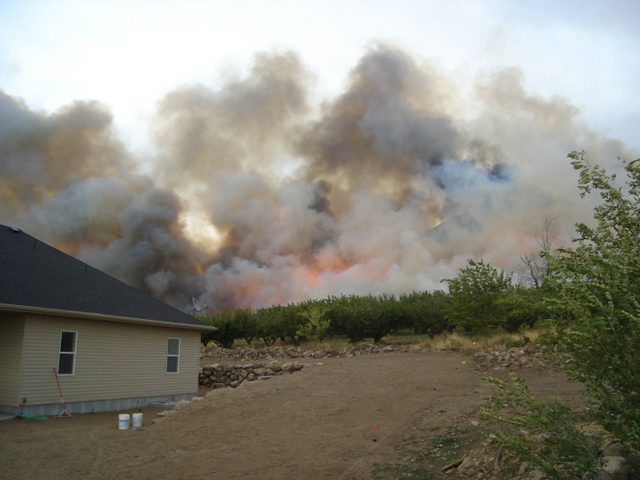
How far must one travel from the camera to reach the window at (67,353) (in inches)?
578

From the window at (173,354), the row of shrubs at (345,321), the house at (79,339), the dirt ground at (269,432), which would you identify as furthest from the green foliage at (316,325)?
the dirt ground at (269,432)

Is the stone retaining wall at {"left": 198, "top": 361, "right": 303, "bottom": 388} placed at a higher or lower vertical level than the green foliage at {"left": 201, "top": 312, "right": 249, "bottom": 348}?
lower

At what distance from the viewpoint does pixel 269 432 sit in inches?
448

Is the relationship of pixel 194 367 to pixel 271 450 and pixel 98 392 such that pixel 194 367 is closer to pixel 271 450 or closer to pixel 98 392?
pixel 98 392

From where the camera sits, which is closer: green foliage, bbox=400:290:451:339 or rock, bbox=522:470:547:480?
rock, bbox=522:470:547:480

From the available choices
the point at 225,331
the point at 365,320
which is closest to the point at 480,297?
the point at 365,320

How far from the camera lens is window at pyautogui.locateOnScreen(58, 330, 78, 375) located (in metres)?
14.7

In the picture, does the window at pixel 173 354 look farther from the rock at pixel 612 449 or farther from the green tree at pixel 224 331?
the green tree at pixel 224 331

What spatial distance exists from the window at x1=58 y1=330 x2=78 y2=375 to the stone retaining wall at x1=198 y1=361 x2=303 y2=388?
8.21 meters

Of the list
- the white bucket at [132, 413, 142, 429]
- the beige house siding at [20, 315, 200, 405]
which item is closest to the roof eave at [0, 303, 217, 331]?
the beige house siding at [20, 315, 200, 405]

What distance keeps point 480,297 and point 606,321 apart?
22.8 metres

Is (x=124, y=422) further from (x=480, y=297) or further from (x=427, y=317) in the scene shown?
(x=427, y=317)

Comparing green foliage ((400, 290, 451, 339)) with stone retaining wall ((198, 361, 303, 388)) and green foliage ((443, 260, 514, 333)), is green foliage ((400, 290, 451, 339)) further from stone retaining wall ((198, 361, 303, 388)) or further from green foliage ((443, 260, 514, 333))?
stone retaining wall ((198, 361, 303, 388))

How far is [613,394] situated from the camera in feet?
15.0
